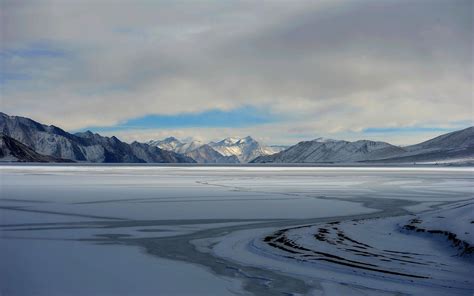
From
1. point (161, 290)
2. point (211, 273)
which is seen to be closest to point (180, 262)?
point (211, 273)

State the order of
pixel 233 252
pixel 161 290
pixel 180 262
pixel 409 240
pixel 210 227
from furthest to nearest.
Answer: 1. pixel 210 227
2. pixel 409 240
3. pixel 233 252
4. pixel 180 262
5. pixel 161 290

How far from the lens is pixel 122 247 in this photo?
13898 mm

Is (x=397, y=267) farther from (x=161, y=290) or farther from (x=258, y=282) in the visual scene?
(x=161, y=290)

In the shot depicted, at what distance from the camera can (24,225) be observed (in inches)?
696

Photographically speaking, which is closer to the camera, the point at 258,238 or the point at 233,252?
the point at 233,252

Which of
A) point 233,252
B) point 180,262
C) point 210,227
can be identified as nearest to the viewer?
point 180,262

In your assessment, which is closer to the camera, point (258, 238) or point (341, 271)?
point (341, 271)

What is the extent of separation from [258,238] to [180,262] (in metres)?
3.90

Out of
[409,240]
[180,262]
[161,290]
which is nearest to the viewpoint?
[161,290]

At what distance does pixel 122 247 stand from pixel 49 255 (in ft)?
6.59

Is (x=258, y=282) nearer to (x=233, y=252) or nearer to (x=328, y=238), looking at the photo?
(x=233, y=252)

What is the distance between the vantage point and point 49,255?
12.6m

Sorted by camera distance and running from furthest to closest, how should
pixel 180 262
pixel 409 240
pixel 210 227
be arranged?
pixel 210 227 → pixel 409 240 → pixel 180 262

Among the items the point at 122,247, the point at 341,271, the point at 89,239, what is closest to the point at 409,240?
the point at 341,271
